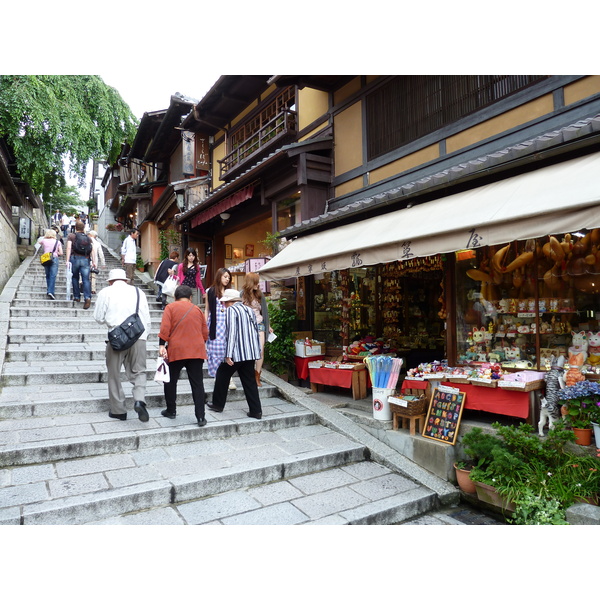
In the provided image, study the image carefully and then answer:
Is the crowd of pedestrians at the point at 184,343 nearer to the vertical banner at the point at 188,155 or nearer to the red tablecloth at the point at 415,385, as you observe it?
the red tablecloth at the point at 415,385

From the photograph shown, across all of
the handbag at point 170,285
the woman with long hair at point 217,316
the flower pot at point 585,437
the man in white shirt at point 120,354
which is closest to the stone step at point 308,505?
the flower pot at point 585,437

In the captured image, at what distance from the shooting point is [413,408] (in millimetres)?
5668

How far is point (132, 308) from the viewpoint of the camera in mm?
5543

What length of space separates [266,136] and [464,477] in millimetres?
10080

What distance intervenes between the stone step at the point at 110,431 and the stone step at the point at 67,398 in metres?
0.10

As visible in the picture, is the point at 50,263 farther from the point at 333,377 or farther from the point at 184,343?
the point at 333,377

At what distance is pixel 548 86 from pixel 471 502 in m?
5.27

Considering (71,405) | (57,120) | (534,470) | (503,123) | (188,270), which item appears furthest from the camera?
(57,120)

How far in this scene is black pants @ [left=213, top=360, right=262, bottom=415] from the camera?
592 centimetres

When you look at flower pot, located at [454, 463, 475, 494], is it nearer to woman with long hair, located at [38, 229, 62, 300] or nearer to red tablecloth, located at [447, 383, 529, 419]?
red tablecloth, located at [447, 383, 529, 419]

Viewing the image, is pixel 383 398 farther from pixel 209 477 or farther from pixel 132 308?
pixel 132 308

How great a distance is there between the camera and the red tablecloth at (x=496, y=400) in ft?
16.5

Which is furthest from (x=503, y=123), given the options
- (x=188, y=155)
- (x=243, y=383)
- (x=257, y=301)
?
(x=188, y=155)

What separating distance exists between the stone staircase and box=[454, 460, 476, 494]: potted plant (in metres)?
0.13
